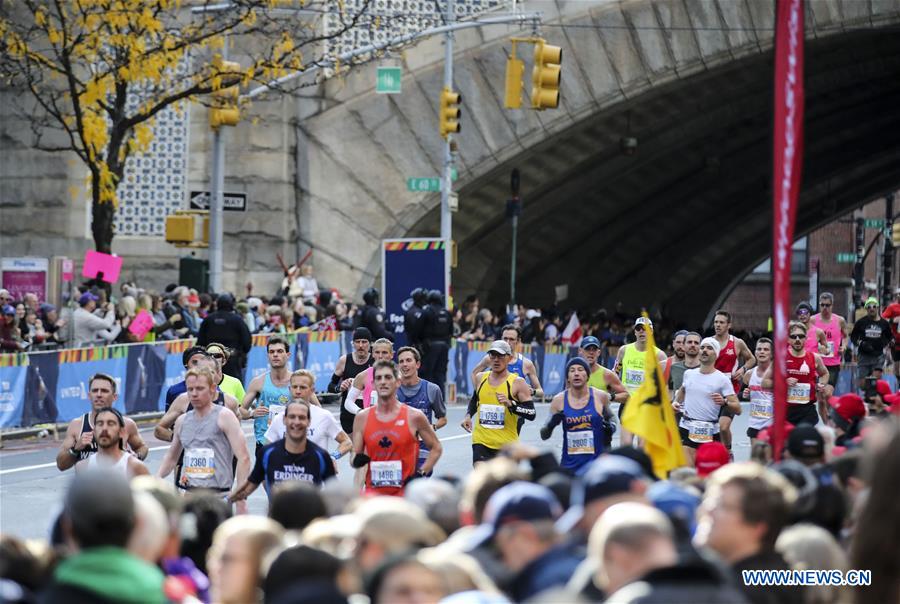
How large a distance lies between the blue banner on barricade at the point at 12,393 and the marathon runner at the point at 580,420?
8231 millimetres

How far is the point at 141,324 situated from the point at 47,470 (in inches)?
221

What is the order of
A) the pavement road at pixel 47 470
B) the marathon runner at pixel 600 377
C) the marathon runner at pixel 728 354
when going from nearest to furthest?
the pavement road at pixel 47 470
the marathon runner at pixel 600 377
the marathon runner at pixel 728 354

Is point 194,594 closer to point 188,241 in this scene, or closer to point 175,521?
point 175,521

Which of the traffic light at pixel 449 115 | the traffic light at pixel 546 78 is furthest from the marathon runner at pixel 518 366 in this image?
the traffic light at pixel 449 115

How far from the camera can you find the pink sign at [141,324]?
78.1ft

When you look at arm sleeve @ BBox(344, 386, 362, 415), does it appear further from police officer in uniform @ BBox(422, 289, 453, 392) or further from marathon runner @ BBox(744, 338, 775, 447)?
police officer in uniform @ BBox(422, 289, 453, 392)

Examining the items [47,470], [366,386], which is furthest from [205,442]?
[47,470]

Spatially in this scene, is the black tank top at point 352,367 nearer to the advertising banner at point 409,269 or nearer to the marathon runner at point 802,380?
the marathon runner at point 802,380

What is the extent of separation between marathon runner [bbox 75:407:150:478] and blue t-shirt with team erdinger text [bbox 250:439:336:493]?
0.80 metres

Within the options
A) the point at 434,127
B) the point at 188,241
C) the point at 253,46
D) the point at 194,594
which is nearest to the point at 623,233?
the point at 434,127

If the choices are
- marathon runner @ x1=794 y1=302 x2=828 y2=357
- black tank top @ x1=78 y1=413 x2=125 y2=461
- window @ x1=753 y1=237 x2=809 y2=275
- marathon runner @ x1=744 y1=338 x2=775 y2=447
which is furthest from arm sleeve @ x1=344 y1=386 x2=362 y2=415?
window @ x1=753 y1=237 x2=809 y2=275

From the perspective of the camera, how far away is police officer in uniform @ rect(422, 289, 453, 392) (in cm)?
2378

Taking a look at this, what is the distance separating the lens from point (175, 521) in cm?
718

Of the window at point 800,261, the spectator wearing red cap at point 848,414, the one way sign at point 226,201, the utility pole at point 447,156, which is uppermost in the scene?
the window at point 800,261
